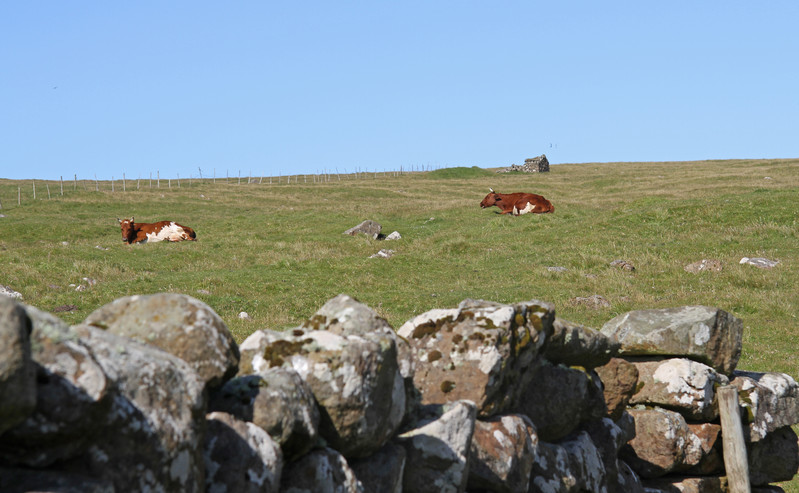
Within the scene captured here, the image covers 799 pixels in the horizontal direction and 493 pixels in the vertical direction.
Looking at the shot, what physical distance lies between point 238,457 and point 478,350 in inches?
124

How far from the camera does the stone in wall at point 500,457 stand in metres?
7.04

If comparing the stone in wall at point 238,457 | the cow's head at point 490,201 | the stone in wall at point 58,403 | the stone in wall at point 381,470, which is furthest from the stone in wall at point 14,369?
the cow's head at point 490,201

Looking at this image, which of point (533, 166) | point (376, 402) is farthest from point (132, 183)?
point (376, 402)

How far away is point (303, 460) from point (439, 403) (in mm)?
2155

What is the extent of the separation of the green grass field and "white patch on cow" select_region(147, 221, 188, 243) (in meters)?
1.76

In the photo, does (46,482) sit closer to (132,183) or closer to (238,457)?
(238,457)

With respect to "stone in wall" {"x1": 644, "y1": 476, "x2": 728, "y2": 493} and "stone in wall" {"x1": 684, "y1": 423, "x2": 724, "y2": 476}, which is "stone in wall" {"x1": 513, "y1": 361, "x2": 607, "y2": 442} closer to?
"stone in wall" {"x1": 644, "y1": 476, "x2": 728, "y2": 493}

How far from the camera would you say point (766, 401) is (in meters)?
11.6

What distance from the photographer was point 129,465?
12.7 feet

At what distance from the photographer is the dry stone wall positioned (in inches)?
143

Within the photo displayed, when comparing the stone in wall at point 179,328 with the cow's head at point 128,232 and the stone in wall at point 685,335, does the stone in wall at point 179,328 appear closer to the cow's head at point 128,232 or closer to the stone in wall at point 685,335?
the stone in wall at point 685,335

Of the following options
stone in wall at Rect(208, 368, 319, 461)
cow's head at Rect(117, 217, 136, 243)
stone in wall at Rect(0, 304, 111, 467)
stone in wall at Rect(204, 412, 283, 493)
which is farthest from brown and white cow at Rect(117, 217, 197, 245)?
stone in wall at Rect(0, 304, 111, 467)

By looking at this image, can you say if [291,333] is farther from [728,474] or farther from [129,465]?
[728,474]

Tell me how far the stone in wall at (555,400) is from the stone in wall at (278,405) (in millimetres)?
3563
